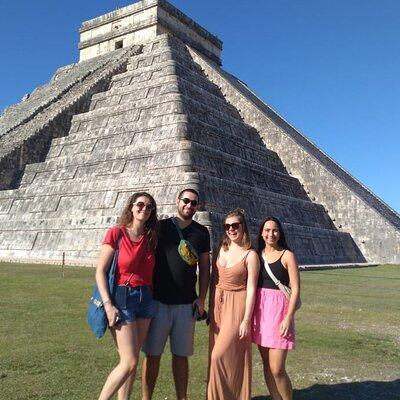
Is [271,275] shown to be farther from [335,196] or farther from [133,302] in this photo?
[335,196]

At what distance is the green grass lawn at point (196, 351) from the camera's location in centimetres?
448

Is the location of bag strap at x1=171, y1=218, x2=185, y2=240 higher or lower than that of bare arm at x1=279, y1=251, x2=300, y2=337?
higher

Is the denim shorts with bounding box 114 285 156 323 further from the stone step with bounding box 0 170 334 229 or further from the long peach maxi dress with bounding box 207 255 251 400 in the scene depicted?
the stone step with bounding box 0 170 334 229

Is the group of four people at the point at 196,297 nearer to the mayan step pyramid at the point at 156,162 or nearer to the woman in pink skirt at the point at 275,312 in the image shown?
the woman in pink skirt at the point at 275,312

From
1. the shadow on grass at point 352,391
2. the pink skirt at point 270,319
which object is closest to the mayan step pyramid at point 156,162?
the shadow on grass at point 352,391

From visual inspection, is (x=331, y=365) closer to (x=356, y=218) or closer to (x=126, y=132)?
(x=126, y=132)

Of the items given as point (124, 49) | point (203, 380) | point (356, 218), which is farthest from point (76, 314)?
point (124, 49)

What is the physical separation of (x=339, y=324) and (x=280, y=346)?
12.9 feet

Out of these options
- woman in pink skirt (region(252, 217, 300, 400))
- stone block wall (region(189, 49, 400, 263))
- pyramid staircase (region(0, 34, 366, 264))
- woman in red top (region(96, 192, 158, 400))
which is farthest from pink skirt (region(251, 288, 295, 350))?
stone block wall (region(189, 49, 400, 263))

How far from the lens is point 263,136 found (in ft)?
81.9

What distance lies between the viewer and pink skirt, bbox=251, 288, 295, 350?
3.95 meters

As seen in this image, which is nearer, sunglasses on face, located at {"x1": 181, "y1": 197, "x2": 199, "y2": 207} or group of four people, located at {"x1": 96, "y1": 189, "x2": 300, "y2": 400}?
group of four people, located at {"x1": 96, "y1": 189, "x2": 300, "y2": 400}

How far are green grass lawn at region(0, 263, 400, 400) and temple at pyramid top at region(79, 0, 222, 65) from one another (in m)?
22.0

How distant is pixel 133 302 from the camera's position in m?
3.71
